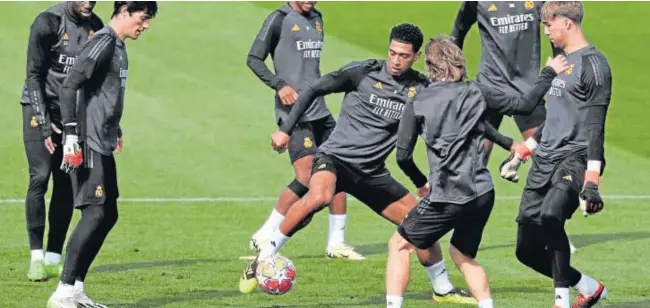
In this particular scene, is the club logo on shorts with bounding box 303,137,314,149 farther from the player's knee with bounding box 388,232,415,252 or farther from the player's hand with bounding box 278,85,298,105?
the player's knee with bounding box 388,232,415,252

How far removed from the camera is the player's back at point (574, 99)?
37.0 feet

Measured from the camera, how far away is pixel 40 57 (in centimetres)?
1340

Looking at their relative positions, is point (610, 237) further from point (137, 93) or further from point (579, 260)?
point (137, 93)

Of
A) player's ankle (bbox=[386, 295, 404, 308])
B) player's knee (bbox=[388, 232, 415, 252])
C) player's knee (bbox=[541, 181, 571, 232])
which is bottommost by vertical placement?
player's ankle (bbox=[386, 295, 404, 308])

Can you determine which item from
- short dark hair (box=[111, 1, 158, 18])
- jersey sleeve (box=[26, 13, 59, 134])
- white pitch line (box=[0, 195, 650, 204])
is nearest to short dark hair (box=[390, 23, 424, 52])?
short dark hair (box=[111, 1, 158, 18])

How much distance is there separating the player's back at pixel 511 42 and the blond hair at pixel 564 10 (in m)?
4.08

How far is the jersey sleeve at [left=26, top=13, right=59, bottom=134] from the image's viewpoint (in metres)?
13.4

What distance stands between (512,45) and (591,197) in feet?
15.7

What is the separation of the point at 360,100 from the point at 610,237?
14.5ft

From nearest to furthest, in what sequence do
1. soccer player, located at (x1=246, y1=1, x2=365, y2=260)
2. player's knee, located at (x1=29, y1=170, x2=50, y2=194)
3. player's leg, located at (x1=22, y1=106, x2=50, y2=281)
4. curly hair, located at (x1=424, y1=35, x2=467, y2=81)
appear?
curly hair, located at (x1=424, y1=35, x2=467, y2=81) < player's leg, located at (x1=22, y1=106, x2=50, y2=281) < player's knee, located at (x1=29, y1=170, x2=50, y2=194) < soccer player, located at (x1=246, y1=1, x2=365, y2=260)

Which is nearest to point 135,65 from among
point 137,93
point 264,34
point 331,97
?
point 137,93

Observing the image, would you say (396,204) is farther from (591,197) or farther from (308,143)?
(308,143)

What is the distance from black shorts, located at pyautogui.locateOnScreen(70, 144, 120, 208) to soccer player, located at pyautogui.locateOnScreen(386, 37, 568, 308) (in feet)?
7.54

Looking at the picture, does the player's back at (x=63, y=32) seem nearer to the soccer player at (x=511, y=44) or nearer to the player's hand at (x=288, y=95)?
the player's hand at (x=288, y=95)
